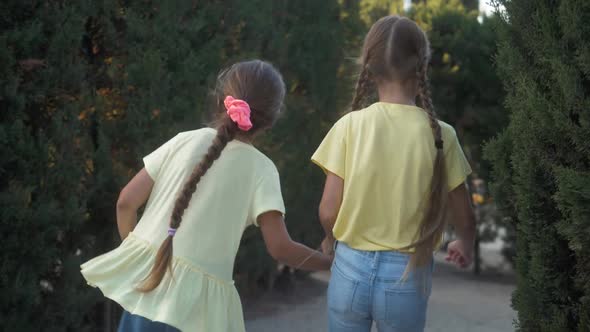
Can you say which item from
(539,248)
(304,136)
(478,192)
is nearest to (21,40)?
(539,248)

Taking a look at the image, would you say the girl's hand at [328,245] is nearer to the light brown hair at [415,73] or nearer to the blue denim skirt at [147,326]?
the light brown hair at [415,73]

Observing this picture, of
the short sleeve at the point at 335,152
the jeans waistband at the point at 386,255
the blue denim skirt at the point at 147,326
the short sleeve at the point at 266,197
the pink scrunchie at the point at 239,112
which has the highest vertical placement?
the pink scrunchie at the point at 239,112

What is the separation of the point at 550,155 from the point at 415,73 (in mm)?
615

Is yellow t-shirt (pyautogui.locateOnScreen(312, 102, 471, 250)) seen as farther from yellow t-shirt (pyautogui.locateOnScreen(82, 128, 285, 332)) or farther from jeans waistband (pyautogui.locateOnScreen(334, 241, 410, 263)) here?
yellow t-shirt (pyautogui.locateOnScreen(82, 128, 285, 332))

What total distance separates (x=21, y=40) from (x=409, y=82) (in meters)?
2.07

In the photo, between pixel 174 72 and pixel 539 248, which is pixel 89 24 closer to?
pixel 174 72

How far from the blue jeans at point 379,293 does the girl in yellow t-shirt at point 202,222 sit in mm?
193

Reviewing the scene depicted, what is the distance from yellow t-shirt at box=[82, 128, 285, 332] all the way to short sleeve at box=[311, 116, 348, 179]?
0.60ft

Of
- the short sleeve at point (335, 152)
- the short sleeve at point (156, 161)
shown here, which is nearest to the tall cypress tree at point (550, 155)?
the short sleeve at point (335, 152)

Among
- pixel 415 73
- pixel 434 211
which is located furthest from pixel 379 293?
pixel 415 73

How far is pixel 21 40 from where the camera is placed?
12.9ft

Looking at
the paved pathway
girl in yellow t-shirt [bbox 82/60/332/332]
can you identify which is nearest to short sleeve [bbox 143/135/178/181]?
girl in yellow t-shirt [bbox 82/60/332/332]

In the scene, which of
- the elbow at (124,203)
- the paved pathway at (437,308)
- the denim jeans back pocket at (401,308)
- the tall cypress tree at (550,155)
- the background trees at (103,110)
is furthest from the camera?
the paved pathway at (437,308)

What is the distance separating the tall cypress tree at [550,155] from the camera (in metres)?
2.79
